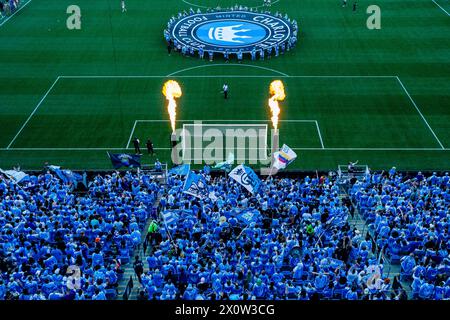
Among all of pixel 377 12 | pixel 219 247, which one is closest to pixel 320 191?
pixel 219 247

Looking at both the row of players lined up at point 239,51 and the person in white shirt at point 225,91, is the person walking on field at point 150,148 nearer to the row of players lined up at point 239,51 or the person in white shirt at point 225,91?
the person in white shirt at point 225,91

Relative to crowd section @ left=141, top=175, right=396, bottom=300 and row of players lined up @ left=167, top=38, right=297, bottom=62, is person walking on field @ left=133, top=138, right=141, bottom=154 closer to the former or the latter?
crowd section @ left=141, top=175, right=396, bottom=300

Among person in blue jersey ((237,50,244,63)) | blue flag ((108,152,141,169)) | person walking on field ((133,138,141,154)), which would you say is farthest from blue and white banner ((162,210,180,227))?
person in blue jersey ((237,50,244,63))

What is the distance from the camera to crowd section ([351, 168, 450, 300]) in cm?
1862

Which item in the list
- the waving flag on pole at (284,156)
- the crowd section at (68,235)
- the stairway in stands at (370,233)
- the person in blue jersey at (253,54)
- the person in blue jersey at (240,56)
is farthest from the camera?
the person in blue jersey at (253,54)

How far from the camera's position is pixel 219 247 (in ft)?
65.9

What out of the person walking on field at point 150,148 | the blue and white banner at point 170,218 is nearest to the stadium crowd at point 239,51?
the person walking on field at point 150,148

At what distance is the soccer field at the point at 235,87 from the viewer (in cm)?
3462

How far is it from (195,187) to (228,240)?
3860 mm

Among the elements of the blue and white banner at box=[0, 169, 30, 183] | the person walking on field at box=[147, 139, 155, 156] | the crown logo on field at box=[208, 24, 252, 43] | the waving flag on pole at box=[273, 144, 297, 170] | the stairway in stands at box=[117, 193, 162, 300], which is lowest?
the person walking on field at box=[147, 139, 155, 156]

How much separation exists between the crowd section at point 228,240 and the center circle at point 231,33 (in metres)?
22.8

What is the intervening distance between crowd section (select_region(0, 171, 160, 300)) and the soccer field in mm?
7349

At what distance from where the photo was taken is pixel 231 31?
4956cm

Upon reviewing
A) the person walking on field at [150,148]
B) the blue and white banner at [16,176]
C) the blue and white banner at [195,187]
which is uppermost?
the blue and white banner at [195,187]
